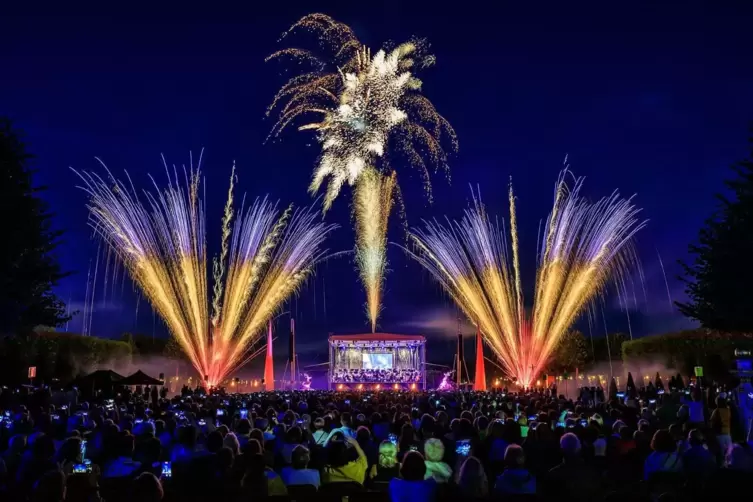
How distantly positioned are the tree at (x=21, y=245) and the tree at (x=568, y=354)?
5935cm

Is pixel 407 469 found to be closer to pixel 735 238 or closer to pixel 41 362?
pixel 735 238

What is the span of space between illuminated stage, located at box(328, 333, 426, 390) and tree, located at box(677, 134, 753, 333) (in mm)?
26279

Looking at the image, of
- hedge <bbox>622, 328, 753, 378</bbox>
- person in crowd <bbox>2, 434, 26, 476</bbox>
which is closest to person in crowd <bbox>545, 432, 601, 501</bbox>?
person in crowd <bbox>2, 434, 26, 476</bbox>

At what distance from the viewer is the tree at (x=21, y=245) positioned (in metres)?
20.6

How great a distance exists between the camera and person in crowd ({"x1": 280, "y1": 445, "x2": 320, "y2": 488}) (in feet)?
26.1

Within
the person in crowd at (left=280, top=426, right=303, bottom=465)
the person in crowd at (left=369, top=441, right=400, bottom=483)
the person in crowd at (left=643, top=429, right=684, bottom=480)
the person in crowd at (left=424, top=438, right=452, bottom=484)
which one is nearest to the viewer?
the person in crowd at (left=424, top=438, right=452, bottom=484)

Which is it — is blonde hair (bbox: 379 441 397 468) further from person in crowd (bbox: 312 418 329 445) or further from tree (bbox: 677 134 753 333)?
tree (bbox: 677 134 753 333)

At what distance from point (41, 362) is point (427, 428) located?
37.5 metres

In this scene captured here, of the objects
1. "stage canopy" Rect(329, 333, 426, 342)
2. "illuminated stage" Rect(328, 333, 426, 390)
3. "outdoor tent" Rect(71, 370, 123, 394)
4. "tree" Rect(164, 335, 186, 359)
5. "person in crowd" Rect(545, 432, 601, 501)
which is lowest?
"person in crowd" Rect(545, 432, 601, 501)

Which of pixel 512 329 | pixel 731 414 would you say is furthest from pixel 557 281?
pixel 731 414

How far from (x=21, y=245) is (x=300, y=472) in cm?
1652

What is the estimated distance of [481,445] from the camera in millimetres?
9930

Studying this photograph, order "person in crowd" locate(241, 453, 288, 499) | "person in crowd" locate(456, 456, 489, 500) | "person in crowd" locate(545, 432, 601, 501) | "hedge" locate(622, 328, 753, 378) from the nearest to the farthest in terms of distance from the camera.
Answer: "person in crowd" locate(241, 453, 288, 499) → "person in crowd" locate(456, 456, 489, 500) → "person in crowd" locate(545, 432, 601, 501) → "hedge" locate(622, 328, 753, 378)

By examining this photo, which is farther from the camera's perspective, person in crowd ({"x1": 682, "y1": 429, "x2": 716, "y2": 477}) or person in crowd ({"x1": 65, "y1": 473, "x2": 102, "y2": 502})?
person in crowd ({"x1": 682, "y1": 429, "x2": 716, "y2": 477})
